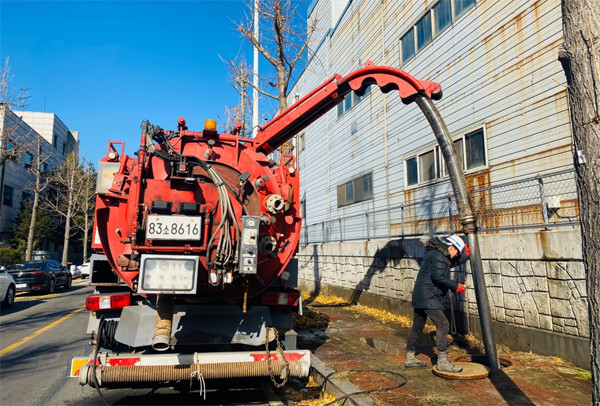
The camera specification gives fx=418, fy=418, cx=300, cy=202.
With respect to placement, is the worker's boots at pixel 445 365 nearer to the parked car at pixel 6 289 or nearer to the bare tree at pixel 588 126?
the bare tree at pixel 588 126

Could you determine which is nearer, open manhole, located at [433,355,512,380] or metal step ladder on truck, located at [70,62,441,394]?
metal step ladder on truck, located at [70,62,441,394]

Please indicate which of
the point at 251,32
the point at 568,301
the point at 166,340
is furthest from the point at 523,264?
the point at 251,32

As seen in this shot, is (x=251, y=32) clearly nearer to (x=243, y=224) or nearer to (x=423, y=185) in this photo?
(x=423, y=185)

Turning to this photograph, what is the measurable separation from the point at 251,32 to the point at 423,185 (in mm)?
7105

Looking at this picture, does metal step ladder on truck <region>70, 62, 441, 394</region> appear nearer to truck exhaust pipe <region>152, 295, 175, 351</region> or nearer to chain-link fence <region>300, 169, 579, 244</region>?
truck exhaust pipe <region>152, 295, 175, 351</region>

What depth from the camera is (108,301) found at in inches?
200

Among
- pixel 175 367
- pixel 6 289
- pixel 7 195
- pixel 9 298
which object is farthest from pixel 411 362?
pixel 7 195

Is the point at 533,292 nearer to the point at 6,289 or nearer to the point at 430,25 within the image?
the point at 430,25

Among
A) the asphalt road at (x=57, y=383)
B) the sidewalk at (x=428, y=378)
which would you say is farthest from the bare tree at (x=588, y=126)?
the asphalt road at (x=57, y=383)

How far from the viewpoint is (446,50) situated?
35.6 ft

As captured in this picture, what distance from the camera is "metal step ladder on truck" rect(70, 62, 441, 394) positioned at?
4.30m

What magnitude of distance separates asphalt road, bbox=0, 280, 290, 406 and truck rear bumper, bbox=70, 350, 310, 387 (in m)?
0.78

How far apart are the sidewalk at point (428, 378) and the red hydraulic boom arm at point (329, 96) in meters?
3.36

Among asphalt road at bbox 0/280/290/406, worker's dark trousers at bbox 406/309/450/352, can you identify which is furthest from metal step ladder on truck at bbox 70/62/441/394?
worker's dark trousers at bbox 406/309/450/352
